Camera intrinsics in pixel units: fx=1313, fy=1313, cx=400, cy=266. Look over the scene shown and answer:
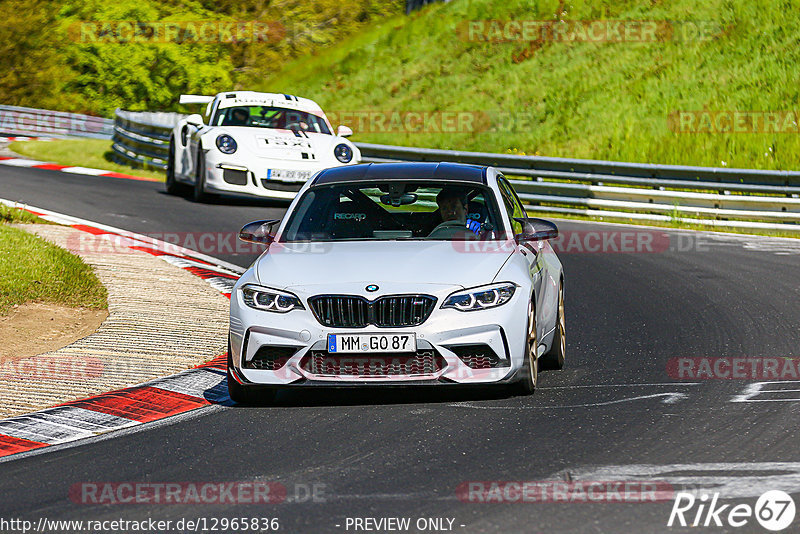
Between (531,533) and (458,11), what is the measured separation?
3410 cm

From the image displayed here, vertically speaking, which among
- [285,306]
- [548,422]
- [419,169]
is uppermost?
[419,169]

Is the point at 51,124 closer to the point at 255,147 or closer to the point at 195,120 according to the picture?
the point at 195,120

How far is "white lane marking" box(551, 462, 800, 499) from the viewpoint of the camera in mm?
5516

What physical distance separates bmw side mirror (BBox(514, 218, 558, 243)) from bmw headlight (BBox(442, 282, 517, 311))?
77 centimetres

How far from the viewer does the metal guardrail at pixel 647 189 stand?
63.3 feet

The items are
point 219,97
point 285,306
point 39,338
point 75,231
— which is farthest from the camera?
point 219,97

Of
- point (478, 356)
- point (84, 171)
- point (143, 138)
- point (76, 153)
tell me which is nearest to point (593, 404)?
point (478, 356)

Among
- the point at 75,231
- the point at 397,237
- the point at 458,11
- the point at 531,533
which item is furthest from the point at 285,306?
the point at 458,11

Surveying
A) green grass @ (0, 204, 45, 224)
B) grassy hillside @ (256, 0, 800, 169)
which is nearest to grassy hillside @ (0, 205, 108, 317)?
green grass @ (0, 204, 45, 224)

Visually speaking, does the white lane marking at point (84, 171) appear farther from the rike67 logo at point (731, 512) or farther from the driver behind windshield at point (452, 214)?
the rike67 logo at point (731, 512)

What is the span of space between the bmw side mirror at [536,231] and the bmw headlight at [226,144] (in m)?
10.4

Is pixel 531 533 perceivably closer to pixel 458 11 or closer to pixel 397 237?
pixel 397 237

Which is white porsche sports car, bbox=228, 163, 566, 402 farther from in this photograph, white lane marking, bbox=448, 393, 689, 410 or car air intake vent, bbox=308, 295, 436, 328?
white lane marking, bbox=448, 393, 689, 410

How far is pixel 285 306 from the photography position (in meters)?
7.56
